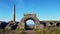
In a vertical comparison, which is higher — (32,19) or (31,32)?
(32,19)

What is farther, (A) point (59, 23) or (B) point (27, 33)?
(A) point (59, 23)

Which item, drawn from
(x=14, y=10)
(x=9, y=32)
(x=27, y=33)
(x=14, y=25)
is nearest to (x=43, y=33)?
(x=27, y=33)

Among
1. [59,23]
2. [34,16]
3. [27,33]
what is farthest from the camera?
[59,23]

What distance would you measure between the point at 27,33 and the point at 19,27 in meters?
6.04

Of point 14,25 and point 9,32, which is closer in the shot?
point 9,32

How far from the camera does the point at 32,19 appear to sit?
3109cm

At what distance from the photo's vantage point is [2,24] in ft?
114

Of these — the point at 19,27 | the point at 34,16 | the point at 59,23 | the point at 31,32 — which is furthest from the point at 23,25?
the point at 59,23

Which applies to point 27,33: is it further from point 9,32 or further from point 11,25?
point 11,25

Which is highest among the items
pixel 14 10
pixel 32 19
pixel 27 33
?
pixel 14 10

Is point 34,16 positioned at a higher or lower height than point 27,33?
higher

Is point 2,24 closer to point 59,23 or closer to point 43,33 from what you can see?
point 59,23

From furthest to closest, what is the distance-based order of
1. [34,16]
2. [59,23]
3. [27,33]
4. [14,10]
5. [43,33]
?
1. [14,10]
2. [59,23]
3. [34,16]
4. [27,33]
5. [43,33]

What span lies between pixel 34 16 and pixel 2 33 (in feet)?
26.2
